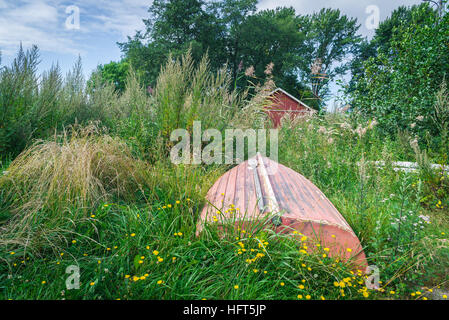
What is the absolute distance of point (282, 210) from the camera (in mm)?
2121

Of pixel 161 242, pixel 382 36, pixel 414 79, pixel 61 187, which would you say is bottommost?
pixel 161 242

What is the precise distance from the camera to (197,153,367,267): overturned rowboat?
1990 mm

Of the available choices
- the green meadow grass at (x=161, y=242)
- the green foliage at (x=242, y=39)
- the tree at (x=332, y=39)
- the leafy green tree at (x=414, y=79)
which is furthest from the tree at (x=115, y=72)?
the green meadow grass at (x=161, y=242)

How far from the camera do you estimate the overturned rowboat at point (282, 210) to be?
1.99 meters

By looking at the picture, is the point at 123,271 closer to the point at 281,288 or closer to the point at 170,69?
the point at 281,288

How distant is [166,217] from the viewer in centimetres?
237

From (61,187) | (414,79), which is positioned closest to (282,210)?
(61,187)

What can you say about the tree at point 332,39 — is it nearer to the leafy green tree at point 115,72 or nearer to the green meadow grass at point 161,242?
the leafy green tree at point 115,72

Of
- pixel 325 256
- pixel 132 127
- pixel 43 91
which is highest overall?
pixel 43 91

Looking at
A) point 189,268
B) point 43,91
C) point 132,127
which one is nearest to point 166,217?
point 189,268

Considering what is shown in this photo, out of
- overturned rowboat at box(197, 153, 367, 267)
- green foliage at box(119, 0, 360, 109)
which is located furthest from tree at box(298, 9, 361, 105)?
overturned rowboat at box(197, 153, 367, 267)

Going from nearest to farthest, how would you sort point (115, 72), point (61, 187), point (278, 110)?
point (61, 187), point (278, 110), point (115, 72)

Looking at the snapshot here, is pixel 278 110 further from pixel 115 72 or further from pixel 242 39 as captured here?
pixel 115 72
